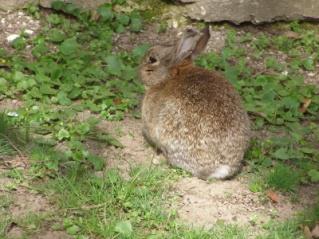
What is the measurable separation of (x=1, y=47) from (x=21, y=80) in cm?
80

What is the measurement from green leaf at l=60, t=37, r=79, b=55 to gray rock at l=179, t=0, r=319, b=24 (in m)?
1.26

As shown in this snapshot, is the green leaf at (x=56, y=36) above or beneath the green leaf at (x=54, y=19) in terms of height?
beneath

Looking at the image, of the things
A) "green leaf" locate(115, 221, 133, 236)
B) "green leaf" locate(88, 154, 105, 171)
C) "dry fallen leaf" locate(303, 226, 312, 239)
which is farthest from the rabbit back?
"green leaf" locate(115, 221, 133, 236)

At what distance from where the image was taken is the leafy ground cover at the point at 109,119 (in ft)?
14.5

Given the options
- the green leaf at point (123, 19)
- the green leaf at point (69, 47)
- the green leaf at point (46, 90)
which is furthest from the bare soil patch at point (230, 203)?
the green leaf at point (123, 19)

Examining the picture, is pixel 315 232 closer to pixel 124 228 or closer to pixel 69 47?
pixel 124 228

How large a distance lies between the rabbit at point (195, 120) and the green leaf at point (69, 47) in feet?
3.96

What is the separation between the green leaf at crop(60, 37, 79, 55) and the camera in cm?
628

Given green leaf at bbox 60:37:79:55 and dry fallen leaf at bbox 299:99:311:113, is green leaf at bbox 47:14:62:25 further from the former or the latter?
dry fallen leaf at bbox 299:99:311:113

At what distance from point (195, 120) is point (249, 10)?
2.45 metres

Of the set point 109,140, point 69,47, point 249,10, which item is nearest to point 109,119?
point 109,140

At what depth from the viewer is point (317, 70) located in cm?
668

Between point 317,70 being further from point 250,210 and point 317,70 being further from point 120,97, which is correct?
point 250,210

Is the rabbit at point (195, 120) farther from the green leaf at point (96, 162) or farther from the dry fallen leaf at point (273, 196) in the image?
the green leaf at point (96, 162)
